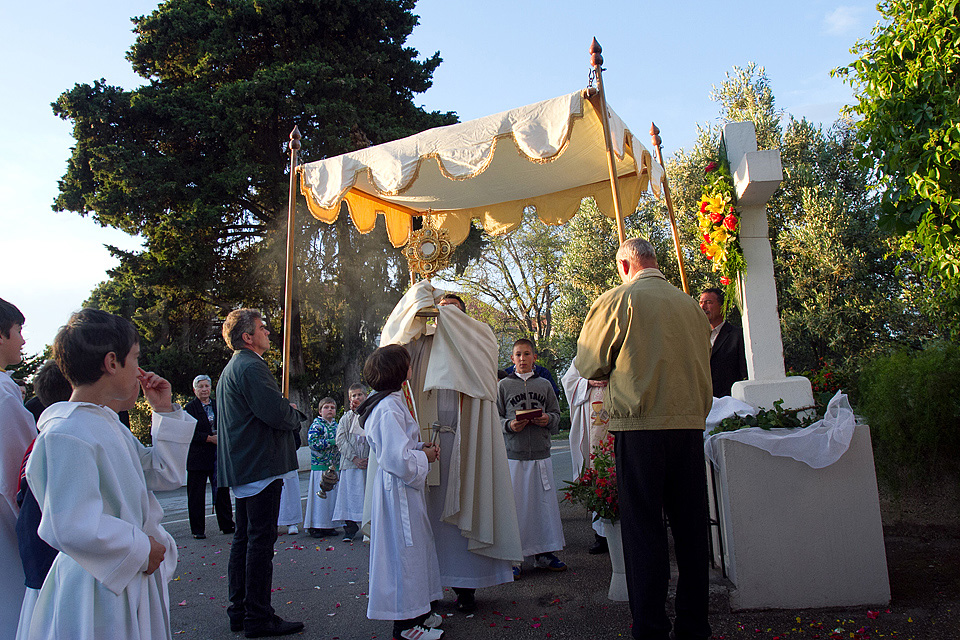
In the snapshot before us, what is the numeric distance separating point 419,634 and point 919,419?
452cm

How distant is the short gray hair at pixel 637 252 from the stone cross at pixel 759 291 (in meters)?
1.50

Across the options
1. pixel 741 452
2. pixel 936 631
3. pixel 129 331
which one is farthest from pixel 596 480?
pixel 129 331

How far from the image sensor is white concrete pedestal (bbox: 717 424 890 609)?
3.96 meters

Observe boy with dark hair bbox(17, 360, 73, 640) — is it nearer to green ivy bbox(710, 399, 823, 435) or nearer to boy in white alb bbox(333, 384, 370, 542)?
green ivy bbox(710, 399, 823, 435)

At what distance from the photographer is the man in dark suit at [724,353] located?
5836mm

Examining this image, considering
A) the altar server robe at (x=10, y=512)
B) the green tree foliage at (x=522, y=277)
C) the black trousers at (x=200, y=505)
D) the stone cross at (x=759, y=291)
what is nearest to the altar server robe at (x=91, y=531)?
the altar server robe at (x=10, y=512)

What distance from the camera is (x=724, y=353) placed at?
5.86 metres

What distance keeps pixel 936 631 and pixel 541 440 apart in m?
3.07

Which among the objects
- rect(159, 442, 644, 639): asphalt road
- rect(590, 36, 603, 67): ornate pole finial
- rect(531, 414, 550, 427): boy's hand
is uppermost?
rect(590, 36, 603, 67): ornate pole finial

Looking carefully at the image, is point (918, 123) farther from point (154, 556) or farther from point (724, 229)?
point (154, 556)

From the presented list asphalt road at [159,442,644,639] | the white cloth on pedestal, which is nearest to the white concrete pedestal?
the white cloth on pedestal

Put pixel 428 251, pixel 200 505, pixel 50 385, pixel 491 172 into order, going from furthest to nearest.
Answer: pixel 200 505 < pixel 491 172 < pixel 428 251 < pixel 50 385

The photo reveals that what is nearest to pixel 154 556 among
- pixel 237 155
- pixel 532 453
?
pixel 532 453

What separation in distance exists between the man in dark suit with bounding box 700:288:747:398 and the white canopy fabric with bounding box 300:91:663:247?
1.31 m
